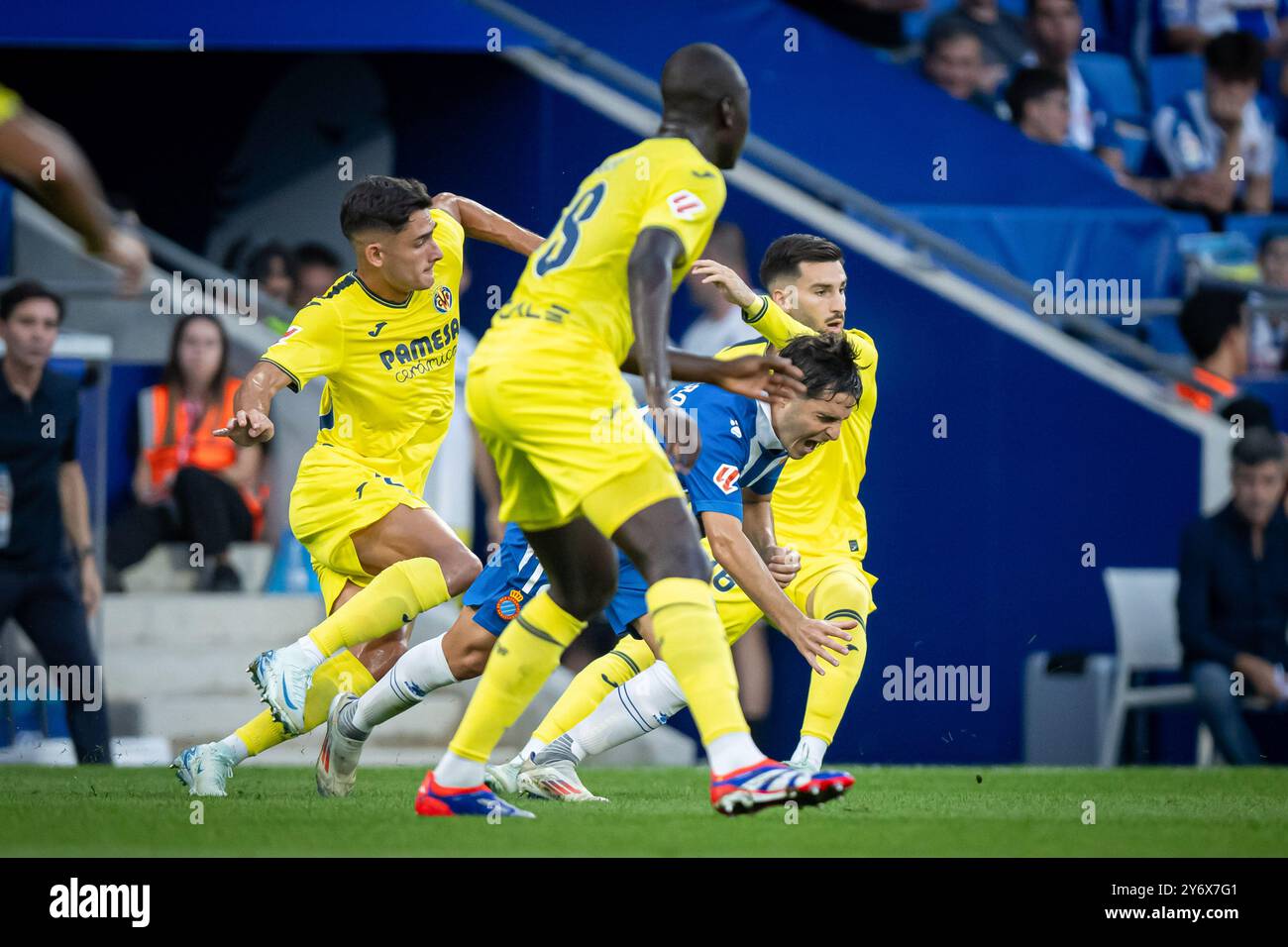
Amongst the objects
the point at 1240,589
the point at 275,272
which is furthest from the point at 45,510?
the point at 1240,589

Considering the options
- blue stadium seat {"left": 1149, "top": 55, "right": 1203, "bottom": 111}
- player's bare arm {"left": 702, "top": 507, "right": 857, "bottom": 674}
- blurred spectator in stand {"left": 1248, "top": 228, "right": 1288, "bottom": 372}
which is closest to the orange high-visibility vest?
player's bare arm {"left": 702, "top": 507, "right": 857, "bottom": 674}

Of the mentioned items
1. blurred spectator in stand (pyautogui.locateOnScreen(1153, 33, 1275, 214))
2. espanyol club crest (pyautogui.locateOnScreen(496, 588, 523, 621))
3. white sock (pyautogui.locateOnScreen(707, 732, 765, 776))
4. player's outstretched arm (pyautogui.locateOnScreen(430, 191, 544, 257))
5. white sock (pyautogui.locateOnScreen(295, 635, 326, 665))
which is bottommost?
white sock (pyautogui.locateOnScreen(707, 732, 765, 776))

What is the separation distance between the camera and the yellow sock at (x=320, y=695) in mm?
6758

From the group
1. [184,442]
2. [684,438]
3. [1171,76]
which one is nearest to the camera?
[684,438]

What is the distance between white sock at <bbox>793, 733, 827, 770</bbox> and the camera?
22.7 feet

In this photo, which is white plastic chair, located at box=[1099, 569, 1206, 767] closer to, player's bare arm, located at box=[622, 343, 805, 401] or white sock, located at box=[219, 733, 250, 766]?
white sock, located at box=[219, 733, 250, 766]

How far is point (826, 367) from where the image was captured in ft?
21.3

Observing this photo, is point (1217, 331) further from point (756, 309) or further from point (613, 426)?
point (613, 426)

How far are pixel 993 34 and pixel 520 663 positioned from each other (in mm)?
8821

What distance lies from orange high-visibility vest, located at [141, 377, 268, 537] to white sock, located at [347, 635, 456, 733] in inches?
157

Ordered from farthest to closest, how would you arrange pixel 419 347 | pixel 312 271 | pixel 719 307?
pixel 312 271
pixel 719 307
pixel 419 347
